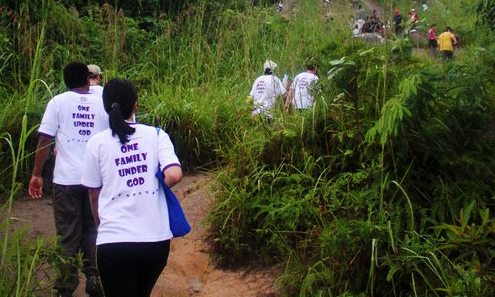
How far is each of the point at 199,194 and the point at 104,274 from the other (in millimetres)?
3336

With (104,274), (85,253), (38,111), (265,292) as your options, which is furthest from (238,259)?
(38,111)

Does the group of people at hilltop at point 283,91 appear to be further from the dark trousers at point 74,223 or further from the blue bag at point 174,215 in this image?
the blue bag at point 174,215

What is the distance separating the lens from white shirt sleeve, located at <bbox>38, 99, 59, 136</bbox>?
472 cm

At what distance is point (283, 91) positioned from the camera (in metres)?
7.11

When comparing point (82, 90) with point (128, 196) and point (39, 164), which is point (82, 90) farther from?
point (128, 196)

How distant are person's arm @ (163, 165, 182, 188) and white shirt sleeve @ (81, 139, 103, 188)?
39 centimetres

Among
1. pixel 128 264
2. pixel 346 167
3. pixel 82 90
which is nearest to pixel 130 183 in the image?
pixel 128 264

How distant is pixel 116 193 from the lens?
3.59 meters

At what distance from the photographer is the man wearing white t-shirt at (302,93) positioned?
6.09 metres

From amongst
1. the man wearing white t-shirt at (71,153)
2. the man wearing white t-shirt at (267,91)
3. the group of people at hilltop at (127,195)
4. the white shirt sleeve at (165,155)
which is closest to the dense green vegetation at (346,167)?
the man wearing white t-shirt at (267,91)

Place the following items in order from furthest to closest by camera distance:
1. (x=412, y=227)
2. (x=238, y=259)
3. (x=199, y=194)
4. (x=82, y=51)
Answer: (x=82, y=51) → (x=199, y=194) → (x=238, y=259) → (x=412, y=227)

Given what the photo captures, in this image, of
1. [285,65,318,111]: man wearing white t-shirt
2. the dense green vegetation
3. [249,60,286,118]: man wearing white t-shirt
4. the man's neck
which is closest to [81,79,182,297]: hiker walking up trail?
the dense green vegetation

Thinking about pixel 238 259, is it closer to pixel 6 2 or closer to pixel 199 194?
pixel 199 194

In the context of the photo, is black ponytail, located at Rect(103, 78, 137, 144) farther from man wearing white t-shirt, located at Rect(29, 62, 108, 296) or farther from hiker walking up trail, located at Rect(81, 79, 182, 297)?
man wearing white t-shirt, located at Rect(29, 62, 108, 296)
